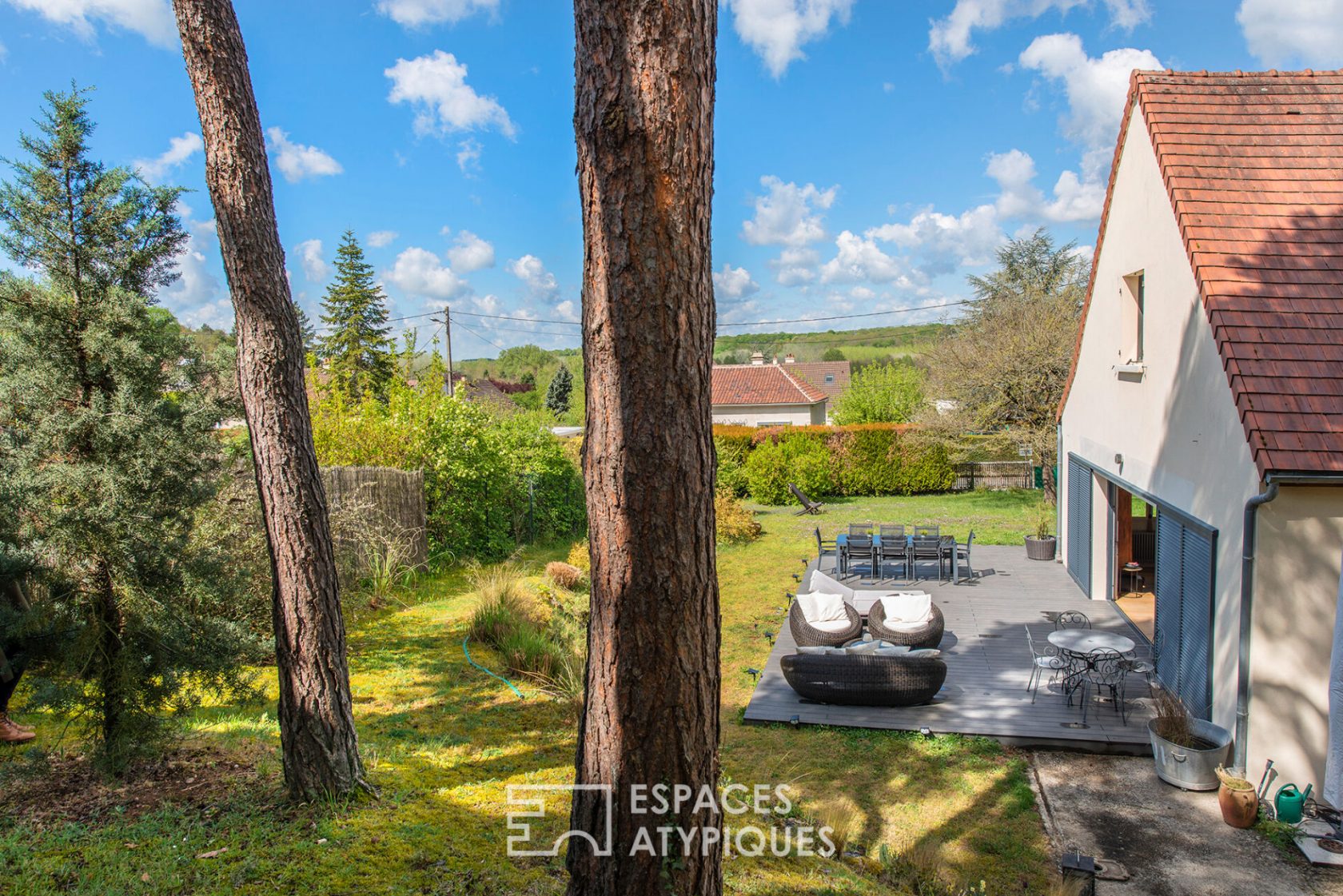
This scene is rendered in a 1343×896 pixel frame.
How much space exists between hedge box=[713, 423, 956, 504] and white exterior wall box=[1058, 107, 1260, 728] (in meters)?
12.9

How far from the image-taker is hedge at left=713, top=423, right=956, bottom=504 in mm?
25297

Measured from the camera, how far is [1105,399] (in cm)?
1101

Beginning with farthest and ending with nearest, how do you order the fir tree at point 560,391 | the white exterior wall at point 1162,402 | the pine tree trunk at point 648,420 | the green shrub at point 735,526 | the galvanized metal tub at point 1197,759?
the fir tree at point 560,391, the green shrub at point 735,526, the white exterior wall at point 1162,402, the galvanized metal tub at point 1197,759, the pine tree trunk at point 648,420

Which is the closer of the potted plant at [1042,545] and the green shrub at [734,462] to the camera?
the potted plant at [1042,545]

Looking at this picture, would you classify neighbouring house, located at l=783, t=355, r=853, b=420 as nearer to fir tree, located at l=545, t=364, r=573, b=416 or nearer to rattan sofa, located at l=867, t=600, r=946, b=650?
fir tree, located at l=545, t=364, r=573, b=416

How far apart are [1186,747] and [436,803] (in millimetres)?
5982

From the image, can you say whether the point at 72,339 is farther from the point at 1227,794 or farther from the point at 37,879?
the point at 1227,794

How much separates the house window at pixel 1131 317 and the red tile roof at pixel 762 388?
33.2m

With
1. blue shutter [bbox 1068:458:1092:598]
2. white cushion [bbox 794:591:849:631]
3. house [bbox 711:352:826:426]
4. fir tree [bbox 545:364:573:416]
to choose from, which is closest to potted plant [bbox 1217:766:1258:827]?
white cushion [bbox 794:591:849:631]

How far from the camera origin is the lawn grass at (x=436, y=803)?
13.0 feet

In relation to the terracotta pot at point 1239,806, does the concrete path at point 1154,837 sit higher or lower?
lower

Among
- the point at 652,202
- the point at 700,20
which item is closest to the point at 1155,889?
the point at 652,202

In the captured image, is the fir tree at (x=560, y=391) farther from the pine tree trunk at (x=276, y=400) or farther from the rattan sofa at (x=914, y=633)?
the pine tree trunk at (x=276, y=400)

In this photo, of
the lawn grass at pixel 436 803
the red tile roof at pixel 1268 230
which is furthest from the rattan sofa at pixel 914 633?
the red tile roof at pixel 1268 230
